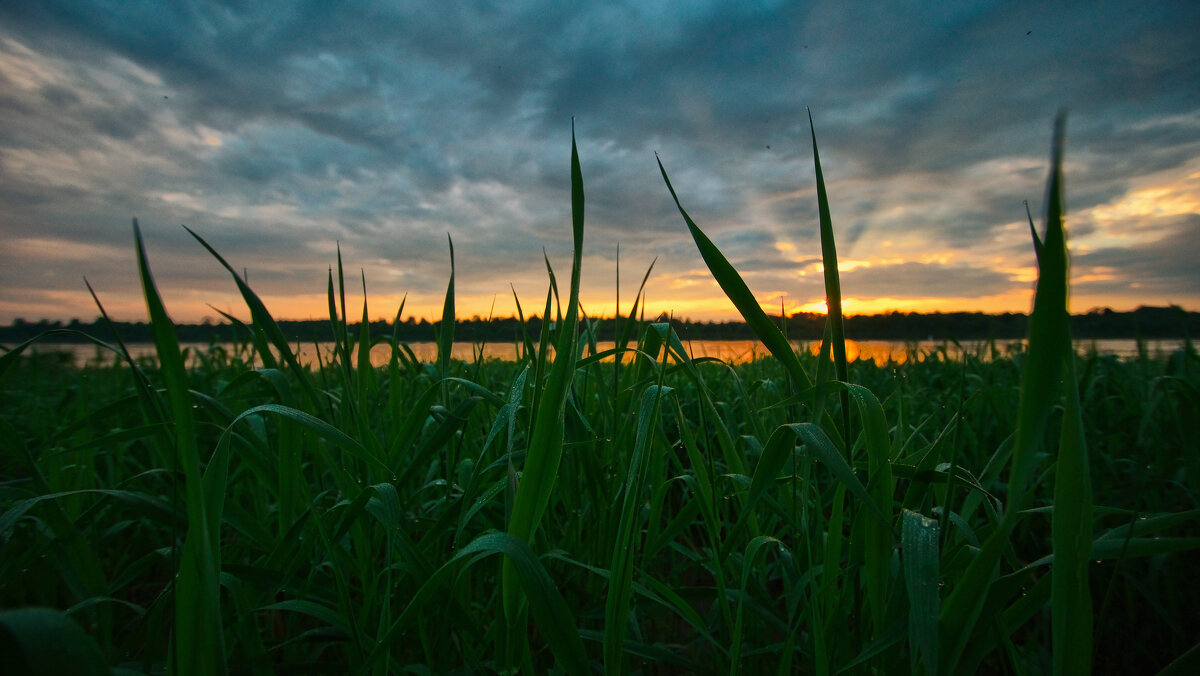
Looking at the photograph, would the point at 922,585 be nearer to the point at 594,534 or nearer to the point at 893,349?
the point at 594,534

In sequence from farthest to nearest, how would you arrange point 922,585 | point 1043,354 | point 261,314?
1. point 261,314
2. point 922,585
3. point 1043,354

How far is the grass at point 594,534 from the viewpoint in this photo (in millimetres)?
636

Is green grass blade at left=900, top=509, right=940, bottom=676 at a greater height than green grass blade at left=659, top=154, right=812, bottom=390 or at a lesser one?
lesser

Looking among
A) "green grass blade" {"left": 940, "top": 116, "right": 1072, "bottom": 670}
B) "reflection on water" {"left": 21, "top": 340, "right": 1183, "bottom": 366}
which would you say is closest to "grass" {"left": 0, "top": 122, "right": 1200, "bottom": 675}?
"green grass blade" {"left": 940, "top": 116, "right": 1072, "bottom": 670}

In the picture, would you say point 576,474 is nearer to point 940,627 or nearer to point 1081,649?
point 940,627

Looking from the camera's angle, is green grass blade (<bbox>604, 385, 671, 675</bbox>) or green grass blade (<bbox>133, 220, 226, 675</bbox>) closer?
green grass blade (<bbox>133, 220, 226, 675</bbox>)

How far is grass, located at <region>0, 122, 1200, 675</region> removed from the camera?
2.09 ft

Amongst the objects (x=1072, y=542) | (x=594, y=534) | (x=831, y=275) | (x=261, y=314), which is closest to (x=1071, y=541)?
(x=1072, y=542)

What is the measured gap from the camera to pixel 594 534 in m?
1.33

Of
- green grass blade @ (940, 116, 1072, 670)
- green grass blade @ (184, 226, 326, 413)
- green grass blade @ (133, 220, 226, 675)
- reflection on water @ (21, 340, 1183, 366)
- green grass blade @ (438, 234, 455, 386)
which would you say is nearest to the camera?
green grass blade @ (940, 116, 1072, 670)

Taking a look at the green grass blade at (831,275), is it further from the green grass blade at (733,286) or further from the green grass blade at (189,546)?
the green grass blade at (189,546)

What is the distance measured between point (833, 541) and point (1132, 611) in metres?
1.12

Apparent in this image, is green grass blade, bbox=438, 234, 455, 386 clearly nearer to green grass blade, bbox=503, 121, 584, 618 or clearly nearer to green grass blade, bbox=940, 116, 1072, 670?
green grass blade, bbox=503, 121, 584, 618

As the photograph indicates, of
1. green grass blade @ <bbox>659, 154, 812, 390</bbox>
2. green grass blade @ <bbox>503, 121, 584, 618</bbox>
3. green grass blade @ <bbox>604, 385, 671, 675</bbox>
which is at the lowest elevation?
green grass blade @ <bbox>604, 385, 671, 675</bbox>
